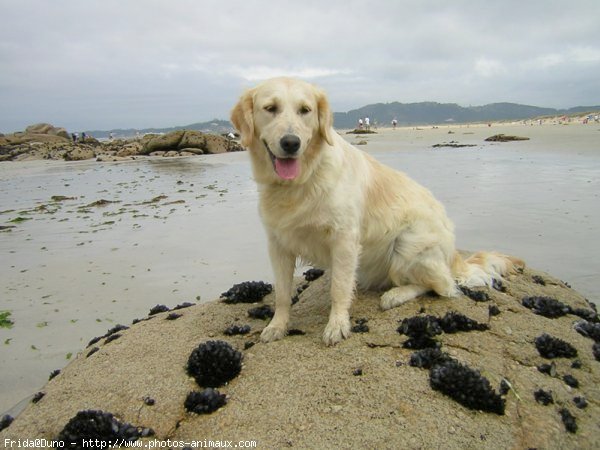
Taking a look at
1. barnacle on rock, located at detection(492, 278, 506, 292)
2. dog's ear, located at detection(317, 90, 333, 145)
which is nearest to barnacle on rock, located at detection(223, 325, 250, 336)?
dog's ear, located at detection(317, 90, 333, 145)

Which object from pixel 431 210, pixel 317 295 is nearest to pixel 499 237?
pixel 431 210

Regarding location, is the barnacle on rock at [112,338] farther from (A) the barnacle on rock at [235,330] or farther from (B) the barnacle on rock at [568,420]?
(B) the barnacle on rock at [568,420]

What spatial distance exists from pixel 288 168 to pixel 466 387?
216 centimetres

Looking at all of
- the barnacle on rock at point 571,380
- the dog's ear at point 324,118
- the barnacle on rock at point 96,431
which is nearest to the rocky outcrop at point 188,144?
the dog's ear at point 324,118

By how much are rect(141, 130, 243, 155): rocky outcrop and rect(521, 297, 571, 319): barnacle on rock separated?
29.1 m

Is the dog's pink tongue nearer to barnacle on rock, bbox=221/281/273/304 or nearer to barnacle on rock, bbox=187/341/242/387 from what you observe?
barnacle on rock, bbox=187/341/242/387

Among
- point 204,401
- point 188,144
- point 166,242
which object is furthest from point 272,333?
point 188,144

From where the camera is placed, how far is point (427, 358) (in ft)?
11.1

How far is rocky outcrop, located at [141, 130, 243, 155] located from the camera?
104 ft

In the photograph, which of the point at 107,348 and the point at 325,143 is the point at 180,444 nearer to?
the point at 107,348

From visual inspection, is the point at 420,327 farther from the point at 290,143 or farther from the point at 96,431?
the point at 96,431

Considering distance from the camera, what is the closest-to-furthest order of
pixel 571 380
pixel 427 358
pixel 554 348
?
pixel 571 380 → pixel 427 358 → pixel 554 348

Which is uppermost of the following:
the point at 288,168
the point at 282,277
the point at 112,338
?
the point at 288,168

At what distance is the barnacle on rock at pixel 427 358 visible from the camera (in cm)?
336
